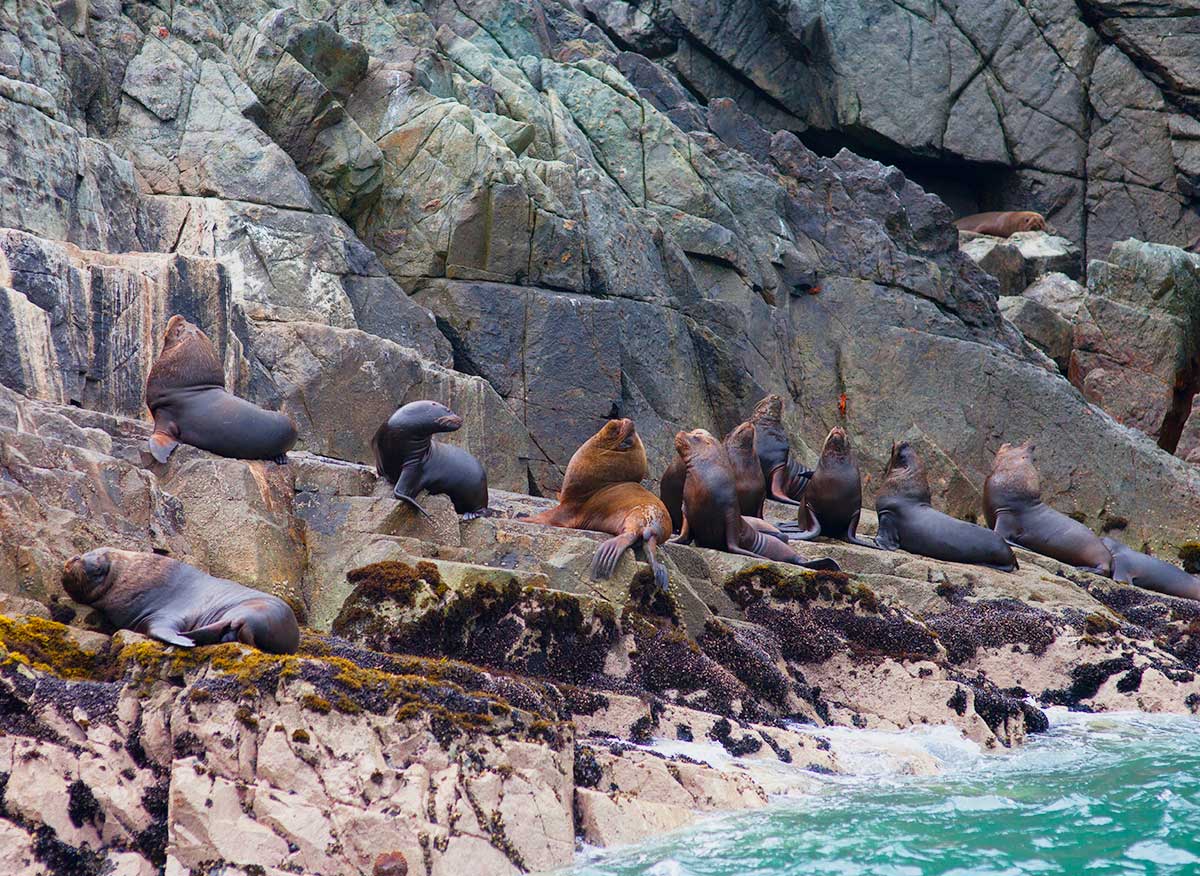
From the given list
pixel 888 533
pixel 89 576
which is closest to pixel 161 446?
pixel 89 576

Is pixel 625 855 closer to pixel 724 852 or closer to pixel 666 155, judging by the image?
pixel 724 852

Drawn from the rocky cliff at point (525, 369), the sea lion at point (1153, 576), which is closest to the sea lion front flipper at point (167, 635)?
the rocky cliff at point (525, 369)

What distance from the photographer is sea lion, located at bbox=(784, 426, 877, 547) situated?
42.0ft

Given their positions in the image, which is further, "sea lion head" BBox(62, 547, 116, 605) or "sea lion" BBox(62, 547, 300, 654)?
"sea lion head" BBox(62, 547, 116, 605)

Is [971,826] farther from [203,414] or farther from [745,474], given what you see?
[745,474]

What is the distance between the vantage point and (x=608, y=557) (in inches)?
331

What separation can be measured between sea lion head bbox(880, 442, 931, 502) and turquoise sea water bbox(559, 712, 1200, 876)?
5.44 meters

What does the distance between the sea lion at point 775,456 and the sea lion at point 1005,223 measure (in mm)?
15516

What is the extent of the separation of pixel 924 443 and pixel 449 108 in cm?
797

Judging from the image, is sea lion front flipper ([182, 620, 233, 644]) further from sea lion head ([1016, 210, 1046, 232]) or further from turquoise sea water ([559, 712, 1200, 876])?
sea lion head ([1016, 210, 1046, 232])

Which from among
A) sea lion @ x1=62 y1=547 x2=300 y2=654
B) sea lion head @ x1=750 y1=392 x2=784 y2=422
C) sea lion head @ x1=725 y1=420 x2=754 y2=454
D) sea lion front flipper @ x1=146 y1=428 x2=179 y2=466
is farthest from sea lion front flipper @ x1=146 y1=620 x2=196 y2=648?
sea lion head @ x1=750 y1=392 x2=784 y2=422

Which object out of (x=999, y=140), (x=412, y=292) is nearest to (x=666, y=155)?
(x=412, y=292)

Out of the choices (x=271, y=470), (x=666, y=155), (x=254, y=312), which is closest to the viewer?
(x=271, y=470)

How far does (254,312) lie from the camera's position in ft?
45.3
